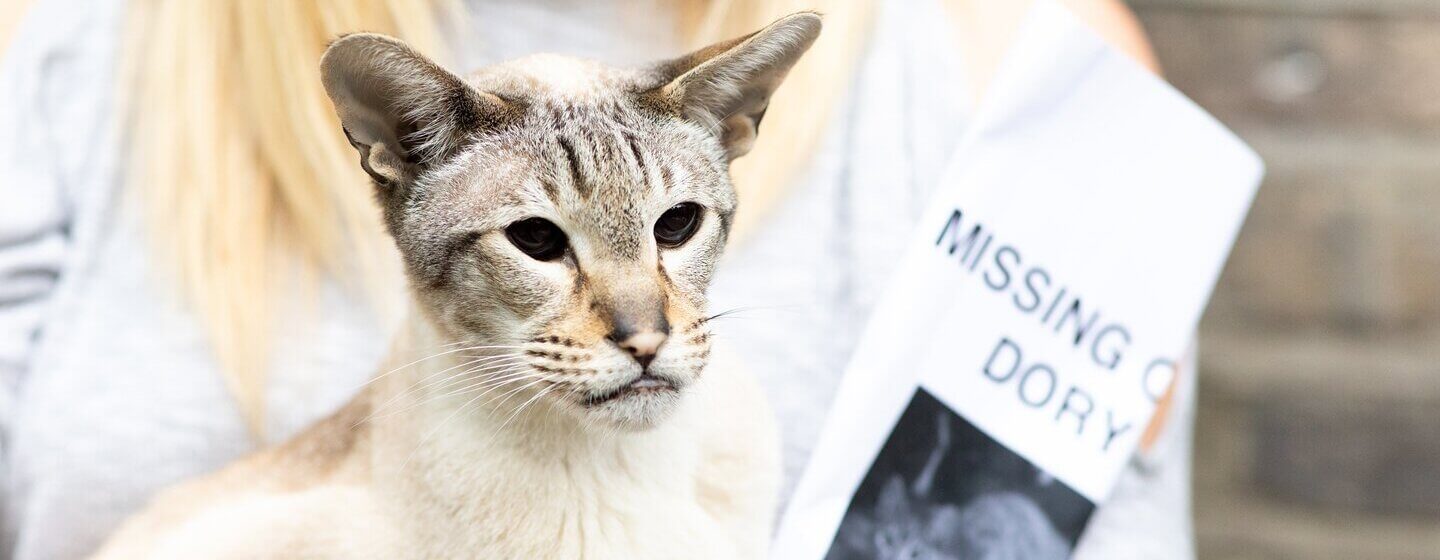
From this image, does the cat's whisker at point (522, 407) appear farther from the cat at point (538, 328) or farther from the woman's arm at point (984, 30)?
the woman's arm at point (984, 30)

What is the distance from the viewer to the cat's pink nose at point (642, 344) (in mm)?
329

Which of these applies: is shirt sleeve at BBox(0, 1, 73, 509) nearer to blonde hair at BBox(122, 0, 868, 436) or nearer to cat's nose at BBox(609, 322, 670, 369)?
blonde hair at BBox(122, 0, 868, 436)

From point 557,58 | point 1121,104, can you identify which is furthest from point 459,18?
point 1121,104

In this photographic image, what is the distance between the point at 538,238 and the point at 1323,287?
0.81 meters

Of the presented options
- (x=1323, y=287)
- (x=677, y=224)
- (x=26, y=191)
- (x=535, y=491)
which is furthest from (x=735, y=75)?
(x=1323, y=287)

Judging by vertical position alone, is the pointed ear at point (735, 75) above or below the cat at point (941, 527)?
above

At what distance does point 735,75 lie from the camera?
0.36m

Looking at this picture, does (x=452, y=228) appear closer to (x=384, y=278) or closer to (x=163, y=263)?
(x=384, y=278)

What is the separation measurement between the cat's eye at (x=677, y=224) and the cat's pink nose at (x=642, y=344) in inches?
1.4

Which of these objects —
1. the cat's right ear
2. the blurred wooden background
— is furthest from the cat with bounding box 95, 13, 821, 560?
the blurred wooden background

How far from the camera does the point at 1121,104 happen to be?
0.49 meters

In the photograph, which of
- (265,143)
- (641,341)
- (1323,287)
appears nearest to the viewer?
(641,341)

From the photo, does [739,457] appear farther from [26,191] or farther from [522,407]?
[26,191]

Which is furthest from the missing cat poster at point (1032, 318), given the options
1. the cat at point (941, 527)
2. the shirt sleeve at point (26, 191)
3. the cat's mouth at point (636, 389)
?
the shirt sleeve at point (26, 191)
